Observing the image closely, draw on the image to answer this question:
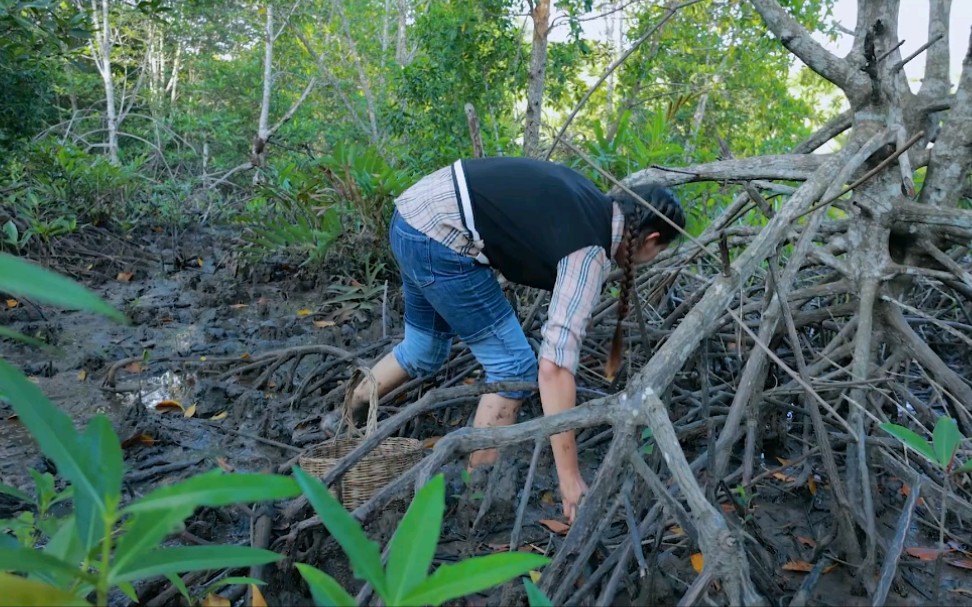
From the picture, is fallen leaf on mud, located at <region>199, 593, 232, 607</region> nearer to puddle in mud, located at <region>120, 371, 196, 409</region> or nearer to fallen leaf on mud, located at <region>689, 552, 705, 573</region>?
fallen leaf on mud, located at <region>689, 552, 705, 573</region>

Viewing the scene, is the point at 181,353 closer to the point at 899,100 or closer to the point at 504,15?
the point at 899,100

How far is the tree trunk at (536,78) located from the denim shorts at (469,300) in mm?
1796

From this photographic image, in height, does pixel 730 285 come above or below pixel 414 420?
above

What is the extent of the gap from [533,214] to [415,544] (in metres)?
1.68

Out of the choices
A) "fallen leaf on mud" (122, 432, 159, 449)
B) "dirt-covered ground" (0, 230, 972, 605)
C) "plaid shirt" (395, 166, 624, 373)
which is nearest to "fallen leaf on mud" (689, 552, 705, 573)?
"dirt-covered ground" (0, 230, 972, 605)

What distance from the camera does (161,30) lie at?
16.1 meters

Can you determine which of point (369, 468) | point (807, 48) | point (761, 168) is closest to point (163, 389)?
point (369, 468)

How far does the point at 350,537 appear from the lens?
78cm

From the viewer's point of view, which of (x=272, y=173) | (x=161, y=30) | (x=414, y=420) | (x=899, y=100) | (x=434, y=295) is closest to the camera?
(x=434, y=295)

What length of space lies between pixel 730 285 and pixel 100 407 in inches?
110

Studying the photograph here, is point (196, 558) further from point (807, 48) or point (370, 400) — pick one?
point (807, 48)

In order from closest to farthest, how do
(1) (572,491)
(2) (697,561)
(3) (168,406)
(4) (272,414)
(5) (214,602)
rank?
(5) (214,602) < (2) (697,561) < (1) (572,491) < (4) (272,414) < (3) (168,406)

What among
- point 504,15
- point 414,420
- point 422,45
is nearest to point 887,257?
point 414,420

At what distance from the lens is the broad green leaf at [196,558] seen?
897mm
